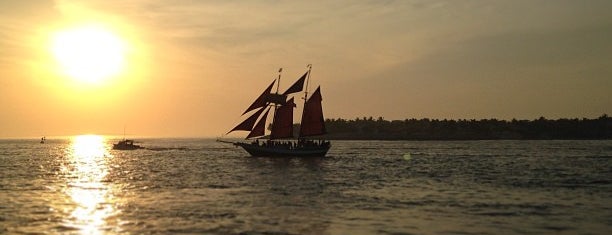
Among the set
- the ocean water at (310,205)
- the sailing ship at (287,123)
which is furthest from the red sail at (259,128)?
the ocean water at (310,205)

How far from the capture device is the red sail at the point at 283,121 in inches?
3369

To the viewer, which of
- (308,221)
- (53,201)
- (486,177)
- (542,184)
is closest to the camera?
(308,221)

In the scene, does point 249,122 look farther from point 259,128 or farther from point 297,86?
point 297,86

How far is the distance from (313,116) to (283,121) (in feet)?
14.8

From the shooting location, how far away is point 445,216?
27.4m

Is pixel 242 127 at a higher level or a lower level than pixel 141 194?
higher

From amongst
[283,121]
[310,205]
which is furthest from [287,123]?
[310,205]

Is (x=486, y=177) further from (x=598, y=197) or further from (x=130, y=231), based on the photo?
(x=130, y=231)

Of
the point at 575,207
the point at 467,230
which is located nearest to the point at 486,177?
the point at 575,207

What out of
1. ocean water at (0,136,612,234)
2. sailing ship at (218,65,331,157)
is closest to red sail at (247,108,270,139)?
sailing ship at (218,65,331,157)

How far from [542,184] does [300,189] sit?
1819 cm

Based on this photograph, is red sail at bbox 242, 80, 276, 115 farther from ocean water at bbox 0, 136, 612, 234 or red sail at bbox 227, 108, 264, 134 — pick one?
ocean water at bbox 0, 136, 612, 234

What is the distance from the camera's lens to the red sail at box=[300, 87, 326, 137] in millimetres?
84062

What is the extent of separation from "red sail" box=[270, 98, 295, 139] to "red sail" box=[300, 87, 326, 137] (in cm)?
198
